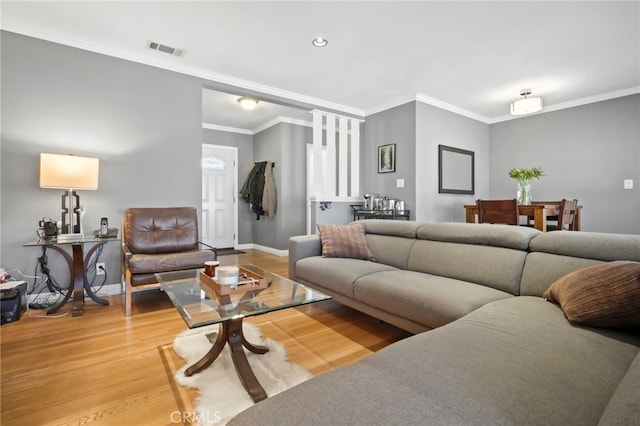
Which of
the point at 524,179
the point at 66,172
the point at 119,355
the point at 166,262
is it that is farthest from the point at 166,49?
the point at 524,179

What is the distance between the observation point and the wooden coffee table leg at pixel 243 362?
145 centimetres

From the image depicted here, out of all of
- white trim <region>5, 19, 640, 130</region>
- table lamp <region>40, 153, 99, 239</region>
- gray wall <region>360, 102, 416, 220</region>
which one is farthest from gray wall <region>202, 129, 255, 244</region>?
table lamp <region>40, 153, 99, 239</region>

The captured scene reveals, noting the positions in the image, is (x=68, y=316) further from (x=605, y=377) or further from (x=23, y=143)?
(x=605, y=377)

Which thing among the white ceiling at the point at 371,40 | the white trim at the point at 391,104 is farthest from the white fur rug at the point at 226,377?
the white trim at the point at 391,104

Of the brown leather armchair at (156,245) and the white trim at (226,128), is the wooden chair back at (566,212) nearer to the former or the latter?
the brown leather armchair at (156,245)

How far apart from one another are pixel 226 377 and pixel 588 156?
5.53 metres

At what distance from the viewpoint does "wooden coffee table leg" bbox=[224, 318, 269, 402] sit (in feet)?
4.76

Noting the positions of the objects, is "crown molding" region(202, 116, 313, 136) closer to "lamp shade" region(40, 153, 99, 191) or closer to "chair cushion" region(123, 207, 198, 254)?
"chair cushion" region(123, 207, 198, 254)

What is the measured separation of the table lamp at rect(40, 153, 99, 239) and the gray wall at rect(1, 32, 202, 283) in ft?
0.48

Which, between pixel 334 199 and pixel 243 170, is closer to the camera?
pixel 334 199

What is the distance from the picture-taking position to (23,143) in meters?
2.81

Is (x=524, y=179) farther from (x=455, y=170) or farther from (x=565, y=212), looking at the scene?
(x=455, y=170)

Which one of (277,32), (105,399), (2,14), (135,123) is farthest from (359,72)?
(105,399)

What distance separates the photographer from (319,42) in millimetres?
2994
